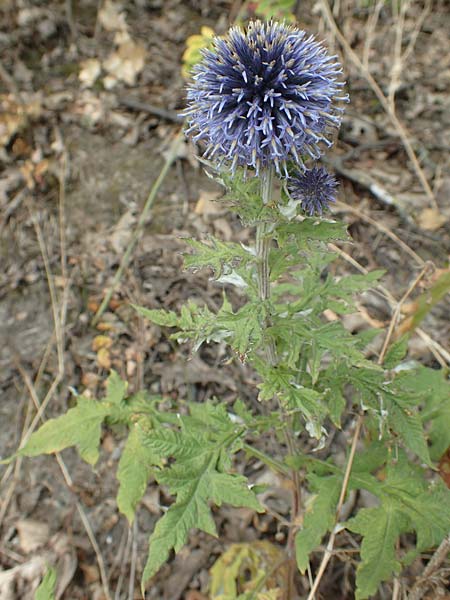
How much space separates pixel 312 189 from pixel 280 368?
0.75 m

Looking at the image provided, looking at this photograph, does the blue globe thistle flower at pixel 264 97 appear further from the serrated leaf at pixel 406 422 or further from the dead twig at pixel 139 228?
the dead twig at pixel 139 228

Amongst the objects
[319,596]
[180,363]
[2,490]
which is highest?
[180,363]

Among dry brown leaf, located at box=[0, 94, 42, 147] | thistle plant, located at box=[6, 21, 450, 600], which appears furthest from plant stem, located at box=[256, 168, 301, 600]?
dry brown leaf, located at box=[0, 94, 42, 147]

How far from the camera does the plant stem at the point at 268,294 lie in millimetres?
2021

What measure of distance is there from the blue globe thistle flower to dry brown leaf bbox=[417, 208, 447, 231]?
273 centimetres

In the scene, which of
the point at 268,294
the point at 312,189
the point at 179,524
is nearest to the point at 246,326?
the point at 268,294

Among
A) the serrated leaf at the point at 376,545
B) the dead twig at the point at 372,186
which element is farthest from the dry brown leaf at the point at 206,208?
the serrated leaf at the point at 376,545

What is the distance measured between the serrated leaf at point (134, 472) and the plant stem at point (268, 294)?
25.4 inches

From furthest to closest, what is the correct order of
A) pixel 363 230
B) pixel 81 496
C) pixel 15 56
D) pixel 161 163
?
pixel 15 56
pixel 161 163
pixel 363 230
pixel 81 496

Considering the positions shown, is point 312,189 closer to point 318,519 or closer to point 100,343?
point 318,519

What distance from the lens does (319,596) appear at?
2.90 meters

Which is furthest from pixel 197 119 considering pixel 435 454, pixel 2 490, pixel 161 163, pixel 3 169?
pixel 3 169

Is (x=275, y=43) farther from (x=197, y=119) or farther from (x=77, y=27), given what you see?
(x=77, y=27)

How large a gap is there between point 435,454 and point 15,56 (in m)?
5.33
